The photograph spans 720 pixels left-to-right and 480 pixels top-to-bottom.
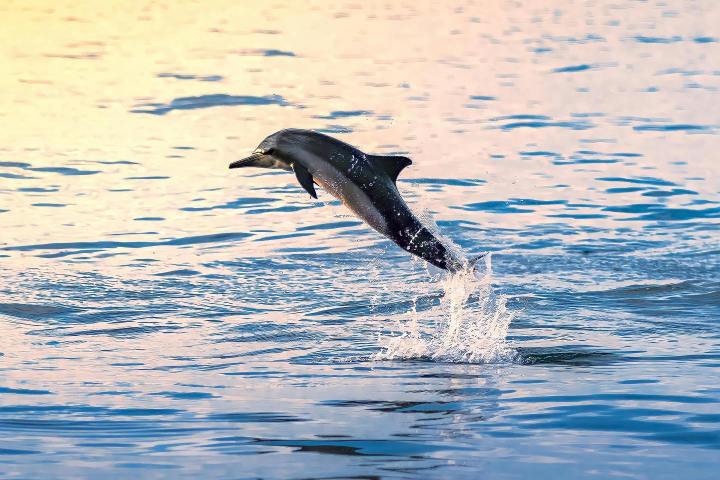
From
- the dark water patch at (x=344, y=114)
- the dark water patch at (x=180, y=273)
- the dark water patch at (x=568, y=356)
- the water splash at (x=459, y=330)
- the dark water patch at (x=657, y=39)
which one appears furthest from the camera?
the dark water patch at (x=657, y=39)

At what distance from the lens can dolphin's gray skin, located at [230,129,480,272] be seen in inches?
351

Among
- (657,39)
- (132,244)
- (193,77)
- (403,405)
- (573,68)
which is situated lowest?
(403,405)

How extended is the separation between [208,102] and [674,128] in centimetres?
749

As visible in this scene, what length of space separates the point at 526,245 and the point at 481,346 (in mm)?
4042

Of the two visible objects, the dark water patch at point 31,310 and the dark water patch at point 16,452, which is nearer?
the dark water patch at point 16,452

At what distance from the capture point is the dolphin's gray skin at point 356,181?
8.92 metres

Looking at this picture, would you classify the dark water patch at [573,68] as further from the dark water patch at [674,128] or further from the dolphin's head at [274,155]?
the dolphin's head at [274,155]

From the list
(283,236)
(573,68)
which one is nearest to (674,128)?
(573,68)

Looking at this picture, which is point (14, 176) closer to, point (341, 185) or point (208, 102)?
point (208, 102)

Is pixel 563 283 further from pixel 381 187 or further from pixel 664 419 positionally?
pixel 664 419

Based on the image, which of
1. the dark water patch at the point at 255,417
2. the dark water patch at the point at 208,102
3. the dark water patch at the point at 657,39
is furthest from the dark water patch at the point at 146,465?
the dark water patch at the point at 657,39

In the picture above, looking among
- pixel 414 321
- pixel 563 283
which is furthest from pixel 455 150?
pixel 414 321

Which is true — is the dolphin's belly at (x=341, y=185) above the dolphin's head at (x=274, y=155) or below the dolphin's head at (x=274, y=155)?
below

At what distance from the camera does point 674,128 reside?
19875mm
